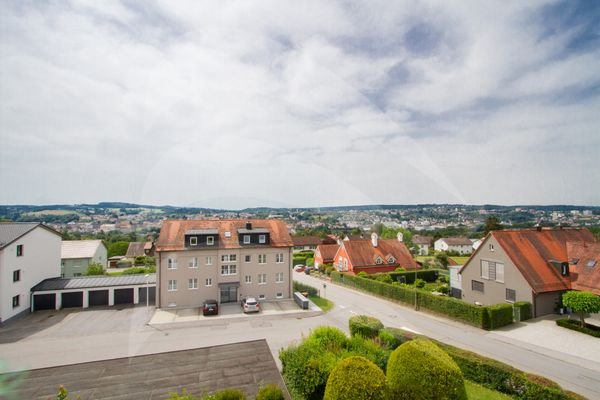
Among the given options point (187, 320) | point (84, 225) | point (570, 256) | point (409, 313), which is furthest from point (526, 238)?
point (84, 225)

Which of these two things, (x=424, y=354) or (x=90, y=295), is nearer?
(x=424, y=354)

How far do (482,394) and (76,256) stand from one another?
40.8 metres

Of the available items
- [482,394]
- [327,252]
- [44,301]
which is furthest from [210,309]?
[327,252]

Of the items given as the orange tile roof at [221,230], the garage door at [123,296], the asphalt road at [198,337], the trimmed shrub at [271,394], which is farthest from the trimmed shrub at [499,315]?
the garage door at [123,296]

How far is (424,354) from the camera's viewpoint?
23.1ft

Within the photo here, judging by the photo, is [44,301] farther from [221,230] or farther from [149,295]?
[221,230]

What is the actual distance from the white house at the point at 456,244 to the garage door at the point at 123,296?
6915cm

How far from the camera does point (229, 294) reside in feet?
76.5

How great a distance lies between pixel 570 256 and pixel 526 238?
2745 mm

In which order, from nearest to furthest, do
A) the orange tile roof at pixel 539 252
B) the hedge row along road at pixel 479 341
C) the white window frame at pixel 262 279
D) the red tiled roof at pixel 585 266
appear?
the hedge row along road at pixel 479 341 < the red tiled roof at pixel 585 266 < the orange tile roof at pixel 539 252 < the white window frame at pixel 262 279

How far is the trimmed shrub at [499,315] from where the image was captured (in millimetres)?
17734

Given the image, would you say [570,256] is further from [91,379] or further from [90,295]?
[90,295]

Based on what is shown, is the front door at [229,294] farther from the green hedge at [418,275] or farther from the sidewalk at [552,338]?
the sidewalk at [552,338]

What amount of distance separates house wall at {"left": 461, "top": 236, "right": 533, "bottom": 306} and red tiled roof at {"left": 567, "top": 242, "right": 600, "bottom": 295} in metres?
3.22
